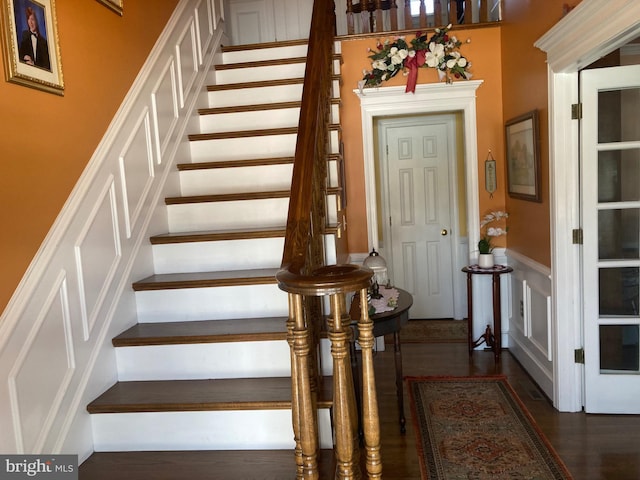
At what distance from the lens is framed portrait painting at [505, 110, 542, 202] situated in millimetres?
3557

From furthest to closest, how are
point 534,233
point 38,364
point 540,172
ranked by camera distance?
point 534,233 → point 540,172 → point 38,364

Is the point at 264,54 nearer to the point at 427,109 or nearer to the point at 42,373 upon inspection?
the point at 427,109

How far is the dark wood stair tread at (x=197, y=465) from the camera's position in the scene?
2.02 m

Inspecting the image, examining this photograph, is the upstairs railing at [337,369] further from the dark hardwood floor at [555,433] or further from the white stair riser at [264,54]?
the white stair riser at [264,54]

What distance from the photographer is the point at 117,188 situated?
271 centimetres

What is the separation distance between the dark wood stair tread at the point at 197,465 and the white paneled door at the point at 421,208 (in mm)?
3556

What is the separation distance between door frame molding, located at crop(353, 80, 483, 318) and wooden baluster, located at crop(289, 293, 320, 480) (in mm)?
3178

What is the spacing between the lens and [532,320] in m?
3.89

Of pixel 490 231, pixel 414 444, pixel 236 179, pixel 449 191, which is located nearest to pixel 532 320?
pixel 490 231

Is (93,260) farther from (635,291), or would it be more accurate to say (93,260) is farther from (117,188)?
(635,291)

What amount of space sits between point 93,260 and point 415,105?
3122mm

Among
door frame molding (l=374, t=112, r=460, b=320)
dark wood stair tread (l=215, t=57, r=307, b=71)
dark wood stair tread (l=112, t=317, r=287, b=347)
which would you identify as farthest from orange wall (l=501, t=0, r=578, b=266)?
dark wood stair tread (l=112, t=317, r=287, b=347)

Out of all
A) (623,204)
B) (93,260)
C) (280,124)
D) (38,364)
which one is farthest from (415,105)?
(38,364)

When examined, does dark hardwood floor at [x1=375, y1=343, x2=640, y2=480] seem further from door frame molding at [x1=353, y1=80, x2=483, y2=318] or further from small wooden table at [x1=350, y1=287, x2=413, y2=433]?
door frame molding at [x1=353, y1=80, x2=483, y2=318]
